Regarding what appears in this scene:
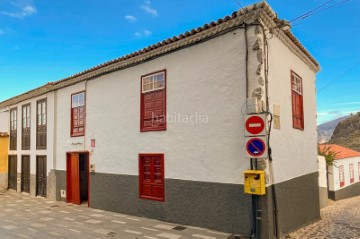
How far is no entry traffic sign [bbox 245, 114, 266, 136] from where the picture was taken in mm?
6113

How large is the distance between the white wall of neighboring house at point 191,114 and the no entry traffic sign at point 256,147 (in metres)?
0.56

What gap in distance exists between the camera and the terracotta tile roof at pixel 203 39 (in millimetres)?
6659

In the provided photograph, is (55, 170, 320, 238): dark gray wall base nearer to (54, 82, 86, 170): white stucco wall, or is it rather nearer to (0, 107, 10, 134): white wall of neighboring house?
(54, 82, 86, 170): white stucco wall

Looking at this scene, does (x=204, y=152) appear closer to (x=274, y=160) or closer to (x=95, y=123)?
(x=274, y=160)

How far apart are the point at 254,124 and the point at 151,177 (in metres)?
4.12

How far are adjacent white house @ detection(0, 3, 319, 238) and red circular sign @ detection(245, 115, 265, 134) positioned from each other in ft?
1.06

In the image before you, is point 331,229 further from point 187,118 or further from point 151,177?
point 151,177

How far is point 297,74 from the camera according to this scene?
9.22 meters

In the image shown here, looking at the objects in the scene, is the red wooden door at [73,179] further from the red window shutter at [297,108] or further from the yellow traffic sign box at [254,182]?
the red window shutter at [297,108]

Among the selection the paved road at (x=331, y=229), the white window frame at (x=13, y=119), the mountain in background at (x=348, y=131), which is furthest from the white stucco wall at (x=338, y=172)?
the mountain in background at (x=348, y=131)

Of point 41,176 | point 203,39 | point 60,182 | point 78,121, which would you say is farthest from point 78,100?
point 203,39

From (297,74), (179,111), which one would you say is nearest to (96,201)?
A: (179,111)

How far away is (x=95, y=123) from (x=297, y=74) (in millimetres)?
7779

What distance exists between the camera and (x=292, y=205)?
7879mm
